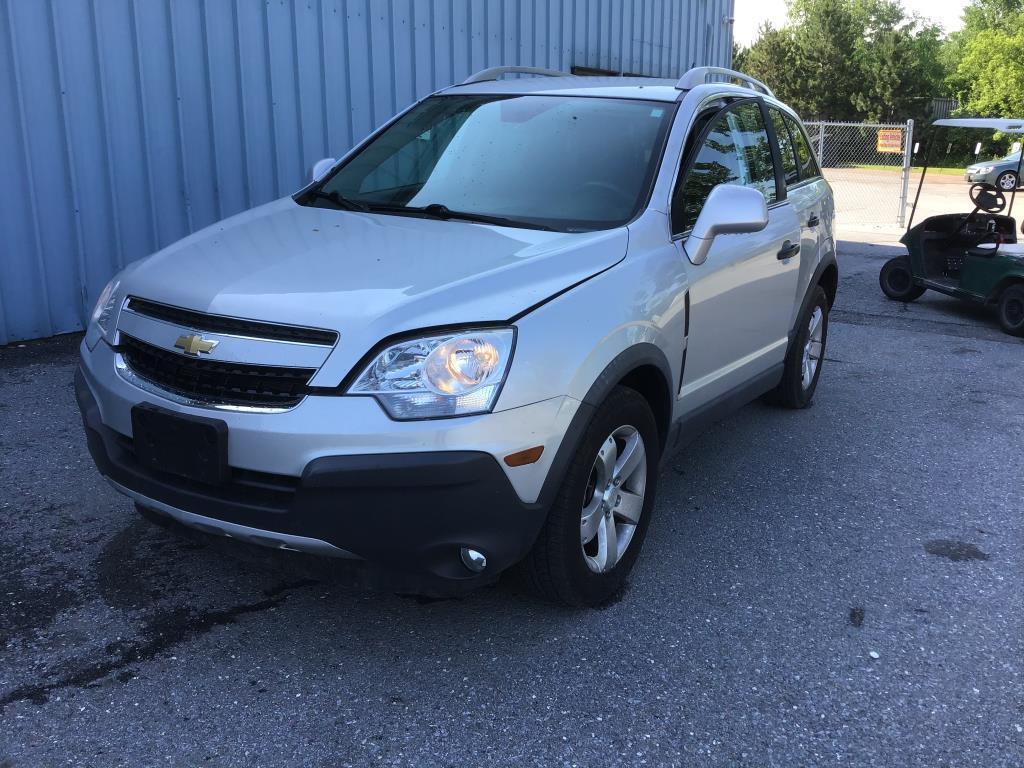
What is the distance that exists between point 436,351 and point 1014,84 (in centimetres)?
3978

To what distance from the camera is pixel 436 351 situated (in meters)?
2.62

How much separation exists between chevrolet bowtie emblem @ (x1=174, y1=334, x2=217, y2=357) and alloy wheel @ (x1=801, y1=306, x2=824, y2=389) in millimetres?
3595

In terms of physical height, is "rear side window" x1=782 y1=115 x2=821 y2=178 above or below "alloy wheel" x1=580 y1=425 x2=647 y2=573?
above

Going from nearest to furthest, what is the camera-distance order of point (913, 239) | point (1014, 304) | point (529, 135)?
1. point (529, 135)
2. point (1014, 304)
3. point (913, 239)

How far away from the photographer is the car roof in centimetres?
408

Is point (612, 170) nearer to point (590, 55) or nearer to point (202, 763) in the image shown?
point (202, 763)

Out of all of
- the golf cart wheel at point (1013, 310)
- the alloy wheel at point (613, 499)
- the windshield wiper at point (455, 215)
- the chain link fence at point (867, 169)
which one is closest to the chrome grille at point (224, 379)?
the alloy wheel at point (613, 499)

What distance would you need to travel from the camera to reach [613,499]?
10.7 feet

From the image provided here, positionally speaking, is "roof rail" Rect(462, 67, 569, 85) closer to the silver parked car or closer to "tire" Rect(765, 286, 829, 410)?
"tire" Rect(765, 286, 829, 410)

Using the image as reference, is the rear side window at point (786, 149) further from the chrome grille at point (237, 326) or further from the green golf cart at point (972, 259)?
the green golf cart at point (972, 259)

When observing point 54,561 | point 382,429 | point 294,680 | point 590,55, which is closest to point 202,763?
point 294,680

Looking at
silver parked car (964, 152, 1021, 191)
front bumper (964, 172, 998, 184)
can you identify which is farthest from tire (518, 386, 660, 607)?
front bumper (964, 172, 998, 184)

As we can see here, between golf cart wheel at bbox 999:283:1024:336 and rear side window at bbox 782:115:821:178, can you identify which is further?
golf cart wheel at bbox 999:283:1024:336

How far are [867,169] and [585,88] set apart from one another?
32113mm
